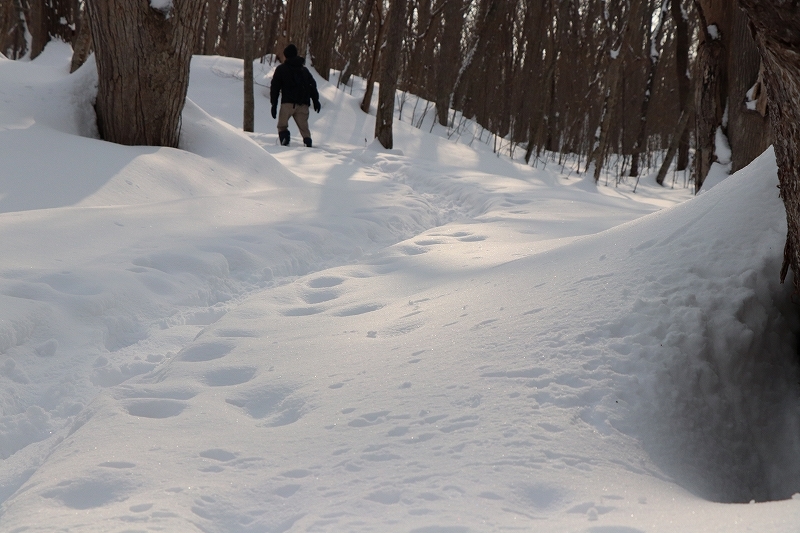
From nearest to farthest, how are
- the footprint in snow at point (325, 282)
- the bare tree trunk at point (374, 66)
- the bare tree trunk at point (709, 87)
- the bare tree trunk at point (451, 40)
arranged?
the footprint in snow at point (325, 282), the bare tree trunk at point (709, 87), the bare tree trunk at point (374, 66), the bare tree trunk at point (451, 40)

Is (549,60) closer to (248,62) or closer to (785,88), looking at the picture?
(248,62)

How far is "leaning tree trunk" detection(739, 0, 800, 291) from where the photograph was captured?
174cm

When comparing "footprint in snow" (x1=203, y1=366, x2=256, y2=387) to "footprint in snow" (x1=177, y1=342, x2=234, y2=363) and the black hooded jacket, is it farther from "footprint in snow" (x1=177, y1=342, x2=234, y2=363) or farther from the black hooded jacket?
the black hooded jacket

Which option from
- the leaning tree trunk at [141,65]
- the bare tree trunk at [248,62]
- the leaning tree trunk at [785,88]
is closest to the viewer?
the leaning tree trunk at [785,88]

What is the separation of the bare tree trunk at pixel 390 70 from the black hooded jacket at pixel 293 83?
3.69 ft

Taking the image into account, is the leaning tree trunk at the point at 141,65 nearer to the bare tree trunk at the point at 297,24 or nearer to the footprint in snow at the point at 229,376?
the footprint in snow at the point at 229,376

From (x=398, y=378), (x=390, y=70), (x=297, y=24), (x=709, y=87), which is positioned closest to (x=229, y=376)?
(x=398, y=378)

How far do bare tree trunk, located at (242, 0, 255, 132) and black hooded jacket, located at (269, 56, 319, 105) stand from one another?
31.4 inches

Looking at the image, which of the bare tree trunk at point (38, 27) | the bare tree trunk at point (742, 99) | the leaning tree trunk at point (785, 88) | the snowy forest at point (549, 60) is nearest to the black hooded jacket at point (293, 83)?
the snowy forest at point (549, 60)

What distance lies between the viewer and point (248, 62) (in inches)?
415

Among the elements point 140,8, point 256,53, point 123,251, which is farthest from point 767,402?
point 256,53

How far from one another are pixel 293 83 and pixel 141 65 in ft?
15.5

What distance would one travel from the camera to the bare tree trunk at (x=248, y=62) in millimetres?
10191

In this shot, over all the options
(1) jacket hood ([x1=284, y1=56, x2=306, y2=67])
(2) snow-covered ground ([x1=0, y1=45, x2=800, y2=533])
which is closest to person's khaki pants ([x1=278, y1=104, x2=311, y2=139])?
(1) jacket hood ([x1=284, y1=56, x2=306, y2=67])
